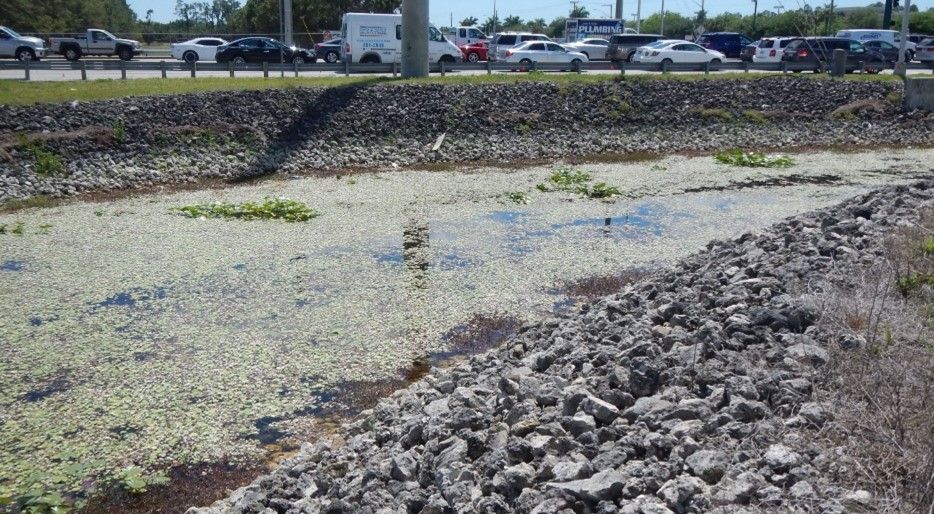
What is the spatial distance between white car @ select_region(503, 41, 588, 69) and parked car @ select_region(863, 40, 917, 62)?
46.0 ft

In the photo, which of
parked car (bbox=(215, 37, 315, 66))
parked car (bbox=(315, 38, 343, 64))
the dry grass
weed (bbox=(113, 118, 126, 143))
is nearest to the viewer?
the dry grass

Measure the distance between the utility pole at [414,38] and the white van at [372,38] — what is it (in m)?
4.83

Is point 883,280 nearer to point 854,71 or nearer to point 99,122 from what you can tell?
point 99,122

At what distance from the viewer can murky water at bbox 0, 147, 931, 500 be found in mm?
7086

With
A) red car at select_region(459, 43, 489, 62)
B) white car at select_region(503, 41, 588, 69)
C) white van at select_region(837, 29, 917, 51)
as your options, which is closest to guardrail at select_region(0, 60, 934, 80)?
white car at select_region(503, 41, 588, 69)

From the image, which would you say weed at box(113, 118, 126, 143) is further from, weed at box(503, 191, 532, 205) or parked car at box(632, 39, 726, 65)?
parked car at box(632, 39, 726, 65)

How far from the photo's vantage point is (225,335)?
29.2 feet

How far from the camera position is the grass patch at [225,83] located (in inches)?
819

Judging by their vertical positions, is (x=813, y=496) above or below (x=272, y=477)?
above

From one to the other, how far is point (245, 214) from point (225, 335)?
6.35 meters

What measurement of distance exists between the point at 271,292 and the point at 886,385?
24.8 feet

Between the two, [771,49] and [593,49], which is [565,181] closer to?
[771,49]

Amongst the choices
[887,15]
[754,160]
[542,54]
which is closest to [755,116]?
[754,160]

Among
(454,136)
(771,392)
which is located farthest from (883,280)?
(454,136)
